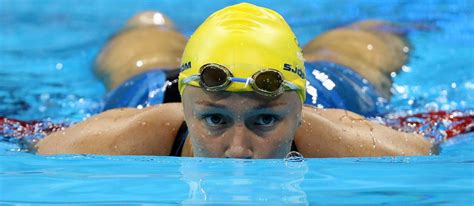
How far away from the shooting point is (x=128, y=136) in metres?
4.00

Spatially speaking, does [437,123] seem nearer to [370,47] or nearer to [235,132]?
[370,47]

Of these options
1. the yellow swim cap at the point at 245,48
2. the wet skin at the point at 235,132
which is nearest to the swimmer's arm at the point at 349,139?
the wet skin at the point at 235,132

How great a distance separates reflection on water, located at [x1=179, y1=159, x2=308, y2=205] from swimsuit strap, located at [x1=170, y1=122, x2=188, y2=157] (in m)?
0.55

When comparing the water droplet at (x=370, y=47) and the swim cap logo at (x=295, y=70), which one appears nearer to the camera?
the swim cap logo at (x=295, y=70)

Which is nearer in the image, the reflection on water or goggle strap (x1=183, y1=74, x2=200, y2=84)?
the reflection on water

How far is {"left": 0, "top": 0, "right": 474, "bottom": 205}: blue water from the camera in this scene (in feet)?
8.72

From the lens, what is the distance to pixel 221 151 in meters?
3.27

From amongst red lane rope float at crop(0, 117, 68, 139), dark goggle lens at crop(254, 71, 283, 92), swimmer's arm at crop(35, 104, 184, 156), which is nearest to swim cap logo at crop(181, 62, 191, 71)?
dark goggle lens at crop(254, 71, 283, 92)

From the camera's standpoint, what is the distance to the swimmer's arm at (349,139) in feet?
12.7

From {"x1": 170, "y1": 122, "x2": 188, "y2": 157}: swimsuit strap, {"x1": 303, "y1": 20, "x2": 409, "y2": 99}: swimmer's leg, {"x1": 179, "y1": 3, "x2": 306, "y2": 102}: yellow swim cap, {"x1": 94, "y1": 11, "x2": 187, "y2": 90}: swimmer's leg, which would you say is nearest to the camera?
{"x1": 179, "y1": 3, "x2": 306, "y2": 102}: yellow swim cap

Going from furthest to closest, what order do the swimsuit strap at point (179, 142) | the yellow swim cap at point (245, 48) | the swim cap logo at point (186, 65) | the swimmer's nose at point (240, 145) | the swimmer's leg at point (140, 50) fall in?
the swimmer's leg at point (140, 50), the swimsuit strap at point (179, 142), the swim cap logo at point (186, 65), the yellow swim cap at point (245, 48), the swimmer's nose at point (240, 145)

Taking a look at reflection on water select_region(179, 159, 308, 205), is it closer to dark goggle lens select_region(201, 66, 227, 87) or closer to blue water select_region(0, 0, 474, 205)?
blue water select_region(0, 0, 474, 205)

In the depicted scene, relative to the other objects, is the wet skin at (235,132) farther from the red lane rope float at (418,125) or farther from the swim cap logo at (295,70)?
the red lane rope float at (418,125)

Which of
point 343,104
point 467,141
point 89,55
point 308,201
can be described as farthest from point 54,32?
point 308,201
